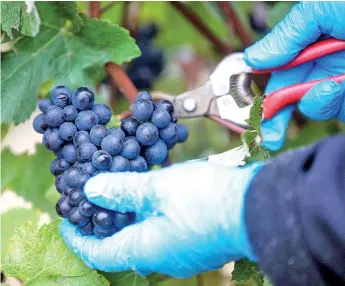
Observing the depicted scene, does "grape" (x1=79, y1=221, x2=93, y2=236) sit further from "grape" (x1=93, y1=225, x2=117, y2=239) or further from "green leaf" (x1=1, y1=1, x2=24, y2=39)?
"green leaf" (x1=1, y1=1, x2=24, y2=39)

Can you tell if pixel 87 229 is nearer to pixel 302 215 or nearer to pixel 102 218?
pixel 102 218

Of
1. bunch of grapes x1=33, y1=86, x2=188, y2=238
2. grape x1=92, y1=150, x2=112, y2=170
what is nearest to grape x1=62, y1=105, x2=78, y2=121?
bunch of grapes x1=33, y1=86, x2=188, y2=238

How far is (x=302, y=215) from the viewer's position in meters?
0.92

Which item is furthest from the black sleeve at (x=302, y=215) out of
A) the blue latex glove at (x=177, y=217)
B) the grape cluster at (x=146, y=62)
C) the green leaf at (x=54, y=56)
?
the grape cluster at (x=146, y=62)

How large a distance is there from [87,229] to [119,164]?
13 centimetres

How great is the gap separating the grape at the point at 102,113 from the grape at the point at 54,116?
0.21ft

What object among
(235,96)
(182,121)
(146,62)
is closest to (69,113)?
(235,96)

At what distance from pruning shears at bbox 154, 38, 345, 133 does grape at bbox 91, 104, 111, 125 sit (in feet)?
0.67

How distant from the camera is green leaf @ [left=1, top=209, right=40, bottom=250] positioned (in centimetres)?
142

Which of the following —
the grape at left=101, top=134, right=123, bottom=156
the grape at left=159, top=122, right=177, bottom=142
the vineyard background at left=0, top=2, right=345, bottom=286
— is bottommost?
the vineyard background at left=0, top=2, right=345, bottom=286

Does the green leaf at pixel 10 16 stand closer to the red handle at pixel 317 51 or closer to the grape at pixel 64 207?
the grape at pixel 64 207

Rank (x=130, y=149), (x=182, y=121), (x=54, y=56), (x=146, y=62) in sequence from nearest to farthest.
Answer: (x=130, y=149) → (x=54, y=56) → (x=146, y=62) → (x=182, y=121)

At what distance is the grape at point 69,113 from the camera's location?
1.16m

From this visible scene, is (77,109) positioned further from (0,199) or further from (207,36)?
(207,36)
